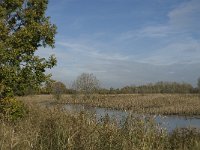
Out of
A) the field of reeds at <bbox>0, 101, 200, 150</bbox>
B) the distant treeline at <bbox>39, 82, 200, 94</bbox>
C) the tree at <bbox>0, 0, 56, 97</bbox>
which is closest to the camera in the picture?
the field of reeds at <bbox>0, 101, 200, 150</bbox>

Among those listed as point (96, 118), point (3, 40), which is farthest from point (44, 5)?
point (96, 118)

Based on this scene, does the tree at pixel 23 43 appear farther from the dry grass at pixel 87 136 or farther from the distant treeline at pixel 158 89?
the distant treeline at pixel 158 89

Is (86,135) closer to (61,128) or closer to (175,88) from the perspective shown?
(61,128)

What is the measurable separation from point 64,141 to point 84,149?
0.59m

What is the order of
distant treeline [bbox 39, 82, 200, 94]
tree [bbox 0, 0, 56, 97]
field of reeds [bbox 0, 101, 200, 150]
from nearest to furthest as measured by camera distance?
field of reeds [bbox 0, 101, 200, 150] → tree [bbox 0, 0, 56, 97] → distant treeline [bbox 39, 82, 200, 94]

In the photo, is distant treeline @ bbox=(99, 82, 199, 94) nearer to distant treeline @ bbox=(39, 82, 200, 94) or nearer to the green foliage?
distant treeline @ bbox=(39, 82, 200, 94)

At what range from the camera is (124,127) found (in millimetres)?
10766

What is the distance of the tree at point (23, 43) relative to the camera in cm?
1762

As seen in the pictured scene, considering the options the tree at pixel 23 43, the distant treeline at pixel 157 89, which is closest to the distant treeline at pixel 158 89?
the distant treeline at pixel 157 89

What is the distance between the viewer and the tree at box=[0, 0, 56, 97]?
1762 cm

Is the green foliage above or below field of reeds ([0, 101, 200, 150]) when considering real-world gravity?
above

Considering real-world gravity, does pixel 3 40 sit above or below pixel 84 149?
above

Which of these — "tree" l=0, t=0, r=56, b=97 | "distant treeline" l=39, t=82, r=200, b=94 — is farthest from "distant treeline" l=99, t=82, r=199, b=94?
"tree" l=0, t=0, r=56, b=97

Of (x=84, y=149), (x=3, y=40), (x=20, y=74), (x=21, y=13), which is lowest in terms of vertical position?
(x=84, y=149)
